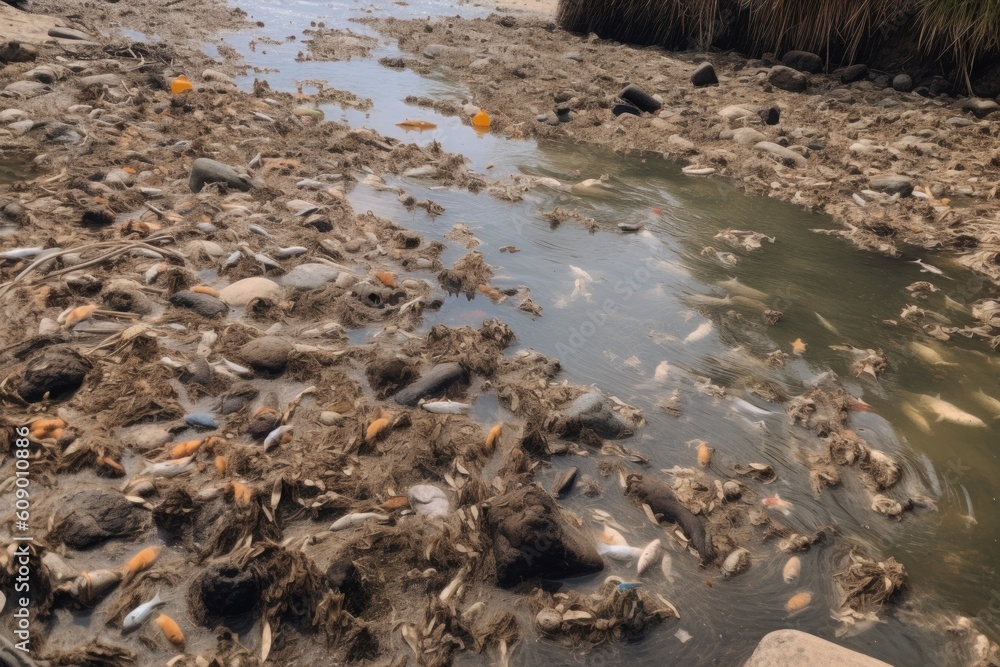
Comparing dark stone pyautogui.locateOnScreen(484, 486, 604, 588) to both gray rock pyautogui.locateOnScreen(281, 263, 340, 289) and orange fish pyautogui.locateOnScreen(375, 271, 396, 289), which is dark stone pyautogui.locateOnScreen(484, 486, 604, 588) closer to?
orange fish pyautogui.locateOnScreen(375, 271, 396, 289)

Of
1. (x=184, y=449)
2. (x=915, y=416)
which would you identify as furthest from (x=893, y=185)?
(x=184, y=449)

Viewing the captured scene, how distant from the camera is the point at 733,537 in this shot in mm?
3404

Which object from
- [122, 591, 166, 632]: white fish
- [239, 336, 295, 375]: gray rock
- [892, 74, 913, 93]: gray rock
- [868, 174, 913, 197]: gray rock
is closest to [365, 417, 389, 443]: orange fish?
[239, 336, 295, 375]: gray rock

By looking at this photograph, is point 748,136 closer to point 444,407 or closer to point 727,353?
point 727,353

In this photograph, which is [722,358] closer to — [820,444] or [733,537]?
[820,444]

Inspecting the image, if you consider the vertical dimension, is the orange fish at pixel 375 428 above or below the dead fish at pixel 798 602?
above

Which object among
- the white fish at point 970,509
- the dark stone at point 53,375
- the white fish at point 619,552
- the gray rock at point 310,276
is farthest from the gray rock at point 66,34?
the white fish at point 970,509

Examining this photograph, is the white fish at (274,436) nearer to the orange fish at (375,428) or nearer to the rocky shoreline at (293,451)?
the rocky shoreline at (293,451)

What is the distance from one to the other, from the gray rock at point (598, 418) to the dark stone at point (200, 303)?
103 inches

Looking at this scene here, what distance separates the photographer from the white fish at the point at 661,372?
15.0 ft

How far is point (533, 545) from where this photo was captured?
303 cm

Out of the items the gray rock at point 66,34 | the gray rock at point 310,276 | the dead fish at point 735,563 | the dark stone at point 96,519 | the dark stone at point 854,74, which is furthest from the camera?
the dark stone at point 854,74

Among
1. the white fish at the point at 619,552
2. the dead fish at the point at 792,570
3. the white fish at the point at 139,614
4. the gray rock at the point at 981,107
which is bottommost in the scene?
the dead fish at the point at 792,570

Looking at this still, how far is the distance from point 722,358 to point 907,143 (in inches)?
239
